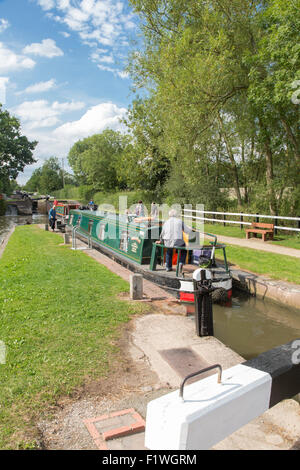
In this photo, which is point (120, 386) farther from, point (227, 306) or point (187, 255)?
point (187, 255)

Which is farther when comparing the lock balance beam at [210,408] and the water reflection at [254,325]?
the water reflection at [254,325]

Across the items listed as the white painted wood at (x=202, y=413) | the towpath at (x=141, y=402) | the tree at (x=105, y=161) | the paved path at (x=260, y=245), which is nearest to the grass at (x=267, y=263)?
the paved path at (x=260, y=245)

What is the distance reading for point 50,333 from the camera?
493cm

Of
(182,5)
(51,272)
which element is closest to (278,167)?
(182,5)

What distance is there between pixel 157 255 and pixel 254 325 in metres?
3.30

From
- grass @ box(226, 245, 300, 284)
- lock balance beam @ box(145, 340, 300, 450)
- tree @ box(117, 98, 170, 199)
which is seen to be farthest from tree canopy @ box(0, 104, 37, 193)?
lock balance beam @ box(145, 340, 300, 450)

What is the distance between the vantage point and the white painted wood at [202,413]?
151 cm

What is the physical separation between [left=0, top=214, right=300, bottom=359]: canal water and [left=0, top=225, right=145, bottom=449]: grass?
1790 mm

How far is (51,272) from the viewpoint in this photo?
8875 millimetres

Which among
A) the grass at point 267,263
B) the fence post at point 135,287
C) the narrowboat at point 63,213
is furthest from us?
the narrowboat at point 63,213

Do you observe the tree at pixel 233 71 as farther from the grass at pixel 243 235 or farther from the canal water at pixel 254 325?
the canal water at pixel 254 325

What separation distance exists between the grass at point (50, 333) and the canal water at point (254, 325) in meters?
1.79
